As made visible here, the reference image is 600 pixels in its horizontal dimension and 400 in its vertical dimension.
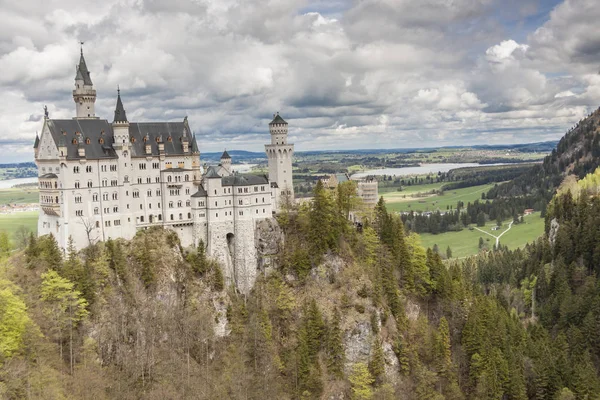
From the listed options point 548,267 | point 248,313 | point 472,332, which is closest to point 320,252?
point 248,313

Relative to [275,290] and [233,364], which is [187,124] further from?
[233,364]

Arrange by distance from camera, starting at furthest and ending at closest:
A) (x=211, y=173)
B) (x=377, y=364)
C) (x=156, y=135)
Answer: (x=156, y=135) < (x=211, y=173) < (x=377, y=364)

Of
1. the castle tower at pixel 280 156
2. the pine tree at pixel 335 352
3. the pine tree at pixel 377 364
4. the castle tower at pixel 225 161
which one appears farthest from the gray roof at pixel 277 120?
the pine tree at pixel 377 364

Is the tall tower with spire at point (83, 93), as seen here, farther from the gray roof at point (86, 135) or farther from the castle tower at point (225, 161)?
the castle tower at point (225, 161)

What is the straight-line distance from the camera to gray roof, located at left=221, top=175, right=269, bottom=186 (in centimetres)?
10856

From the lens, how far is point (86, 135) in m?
101

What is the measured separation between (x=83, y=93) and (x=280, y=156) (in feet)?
132

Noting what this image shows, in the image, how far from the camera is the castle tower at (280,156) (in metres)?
116

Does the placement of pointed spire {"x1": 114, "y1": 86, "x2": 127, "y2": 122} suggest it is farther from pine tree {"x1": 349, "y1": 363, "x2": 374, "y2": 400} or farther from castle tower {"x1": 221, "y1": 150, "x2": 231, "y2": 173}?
pine tree {"x1": 349, "y1": 363, "x2": 374, "y2": 400}

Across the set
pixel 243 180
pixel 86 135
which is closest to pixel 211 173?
pixel 243 180

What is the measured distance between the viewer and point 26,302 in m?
84.8

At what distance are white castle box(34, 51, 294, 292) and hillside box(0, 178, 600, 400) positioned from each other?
157 inches

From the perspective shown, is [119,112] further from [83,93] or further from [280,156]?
[280,156]

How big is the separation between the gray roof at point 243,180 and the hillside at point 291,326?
8.74 metres
